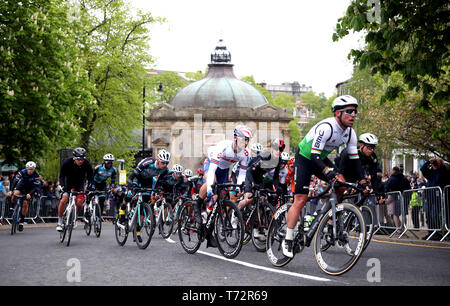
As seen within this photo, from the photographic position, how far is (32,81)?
28.1 m

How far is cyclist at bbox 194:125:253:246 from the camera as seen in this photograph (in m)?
10.8

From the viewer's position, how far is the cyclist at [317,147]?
855 centimetres

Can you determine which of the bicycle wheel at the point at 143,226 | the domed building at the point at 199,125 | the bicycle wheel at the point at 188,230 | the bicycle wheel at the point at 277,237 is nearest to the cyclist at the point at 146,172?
the bicycle wheel at the point at 143,226

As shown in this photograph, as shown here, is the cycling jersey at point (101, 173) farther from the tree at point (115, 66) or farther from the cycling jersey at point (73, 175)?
the tree at point (115, 66)

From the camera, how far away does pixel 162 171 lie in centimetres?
1448

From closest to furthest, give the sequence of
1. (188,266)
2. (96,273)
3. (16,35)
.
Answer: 1. (96,273)
2. (188,266)
3. (16,35)

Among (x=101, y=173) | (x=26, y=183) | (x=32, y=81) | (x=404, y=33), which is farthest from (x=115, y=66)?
(x=404, y=33)

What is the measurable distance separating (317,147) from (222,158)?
286cm

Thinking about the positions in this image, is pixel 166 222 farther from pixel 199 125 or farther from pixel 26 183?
pixel 199 125

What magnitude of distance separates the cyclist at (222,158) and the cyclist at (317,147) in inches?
75.3

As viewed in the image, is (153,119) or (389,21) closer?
(389,21)
